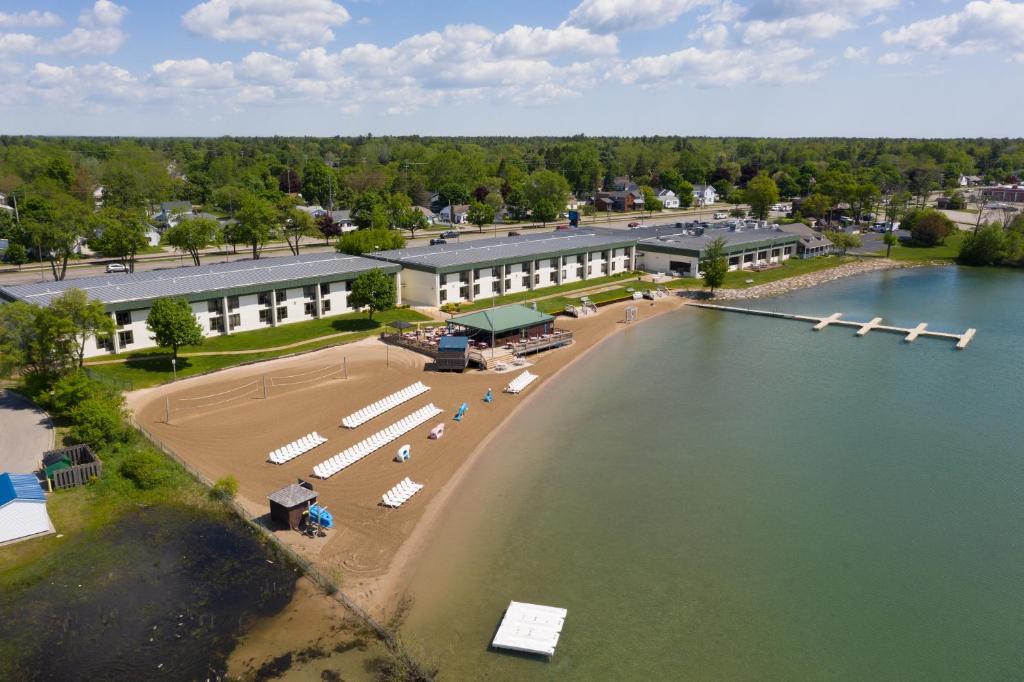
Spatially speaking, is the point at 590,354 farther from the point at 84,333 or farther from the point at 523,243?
the point at 84,333

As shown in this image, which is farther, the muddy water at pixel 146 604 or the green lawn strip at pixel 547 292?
the green lawn strip at pixel 547 292

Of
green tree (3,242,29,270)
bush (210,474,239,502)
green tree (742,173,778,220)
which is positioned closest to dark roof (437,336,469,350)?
bush (210,474,239,502)

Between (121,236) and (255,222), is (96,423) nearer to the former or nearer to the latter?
Result: (121,236)

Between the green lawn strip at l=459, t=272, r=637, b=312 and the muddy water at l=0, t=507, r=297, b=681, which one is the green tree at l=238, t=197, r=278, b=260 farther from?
the muddy water at l=0, t=507, r=297, b=681

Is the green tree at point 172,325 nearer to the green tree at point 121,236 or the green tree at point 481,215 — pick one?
the green tree at point 121,236

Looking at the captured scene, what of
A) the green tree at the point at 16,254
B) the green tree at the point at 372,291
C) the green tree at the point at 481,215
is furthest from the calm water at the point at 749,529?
the green tree at the point at 481,215

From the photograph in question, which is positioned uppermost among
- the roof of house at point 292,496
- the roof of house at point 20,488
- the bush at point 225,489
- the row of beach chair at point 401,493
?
the roof of house at point 20,488

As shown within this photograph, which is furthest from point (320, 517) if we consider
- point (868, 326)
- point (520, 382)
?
point (868, 326)
